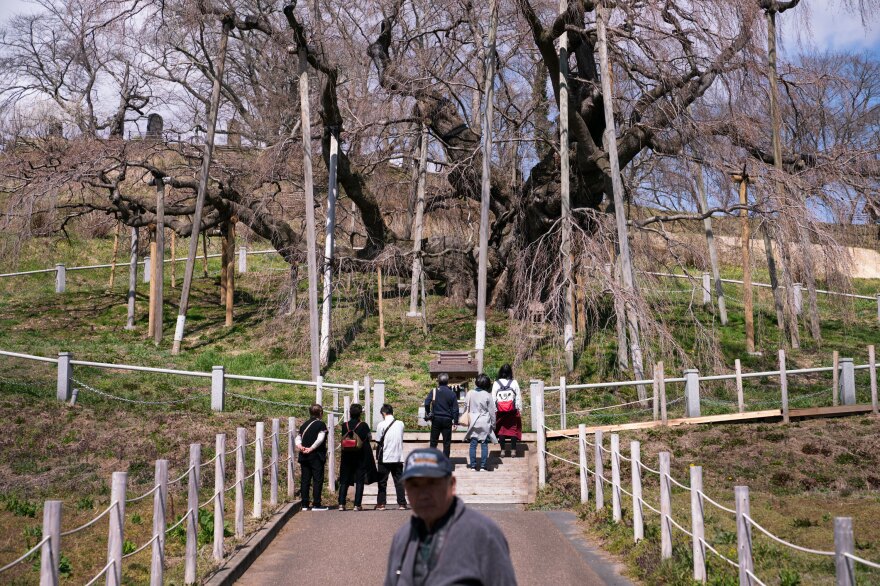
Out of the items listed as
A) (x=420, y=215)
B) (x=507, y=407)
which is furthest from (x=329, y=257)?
(x=507, y=407)

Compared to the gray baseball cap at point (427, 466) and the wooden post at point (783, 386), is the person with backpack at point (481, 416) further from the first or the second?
the gray baseball cap at point (427, 466)

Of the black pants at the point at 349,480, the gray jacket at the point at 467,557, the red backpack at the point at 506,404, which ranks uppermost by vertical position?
the red backpack at the point at 506,404

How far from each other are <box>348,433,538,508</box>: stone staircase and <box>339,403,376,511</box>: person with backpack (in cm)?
122

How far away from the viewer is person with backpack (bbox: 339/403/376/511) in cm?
1512

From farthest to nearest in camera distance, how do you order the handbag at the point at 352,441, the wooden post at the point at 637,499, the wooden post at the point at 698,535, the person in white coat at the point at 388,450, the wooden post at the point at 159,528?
1. the person in white coat at the point at 388,450
2. the handbag at the point at 352,441
3. the wooden post at the point at 637,499
4. the wooden post at the point at 698,535
5. the wooden post at the point at 159,528

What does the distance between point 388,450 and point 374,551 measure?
4.08m

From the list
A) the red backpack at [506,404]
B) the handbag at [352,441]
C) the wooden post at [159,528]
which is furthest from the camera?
the red backpack at [506,404]

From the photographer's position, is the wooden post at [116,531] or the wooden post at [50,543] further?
the wooden post at [116,531]

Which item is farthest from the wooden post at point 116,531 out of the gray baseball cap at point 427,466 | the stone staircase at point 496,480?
the stone staircase at point 496,480

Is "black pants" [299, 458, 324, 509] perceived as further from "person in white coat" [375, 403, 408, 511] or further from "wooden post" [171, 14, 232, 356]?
"wooden post" [171, 14, 232, 356]

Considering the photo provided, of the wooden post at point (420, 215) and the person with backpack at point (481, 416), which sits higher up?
the wooden post at point (420, 215)

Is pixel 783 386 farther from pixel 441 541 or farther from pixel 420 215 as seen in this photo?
pixel 441 541

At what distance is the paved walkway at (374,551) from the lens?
34.1 ft

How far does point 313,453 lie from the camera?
50.3 ft
